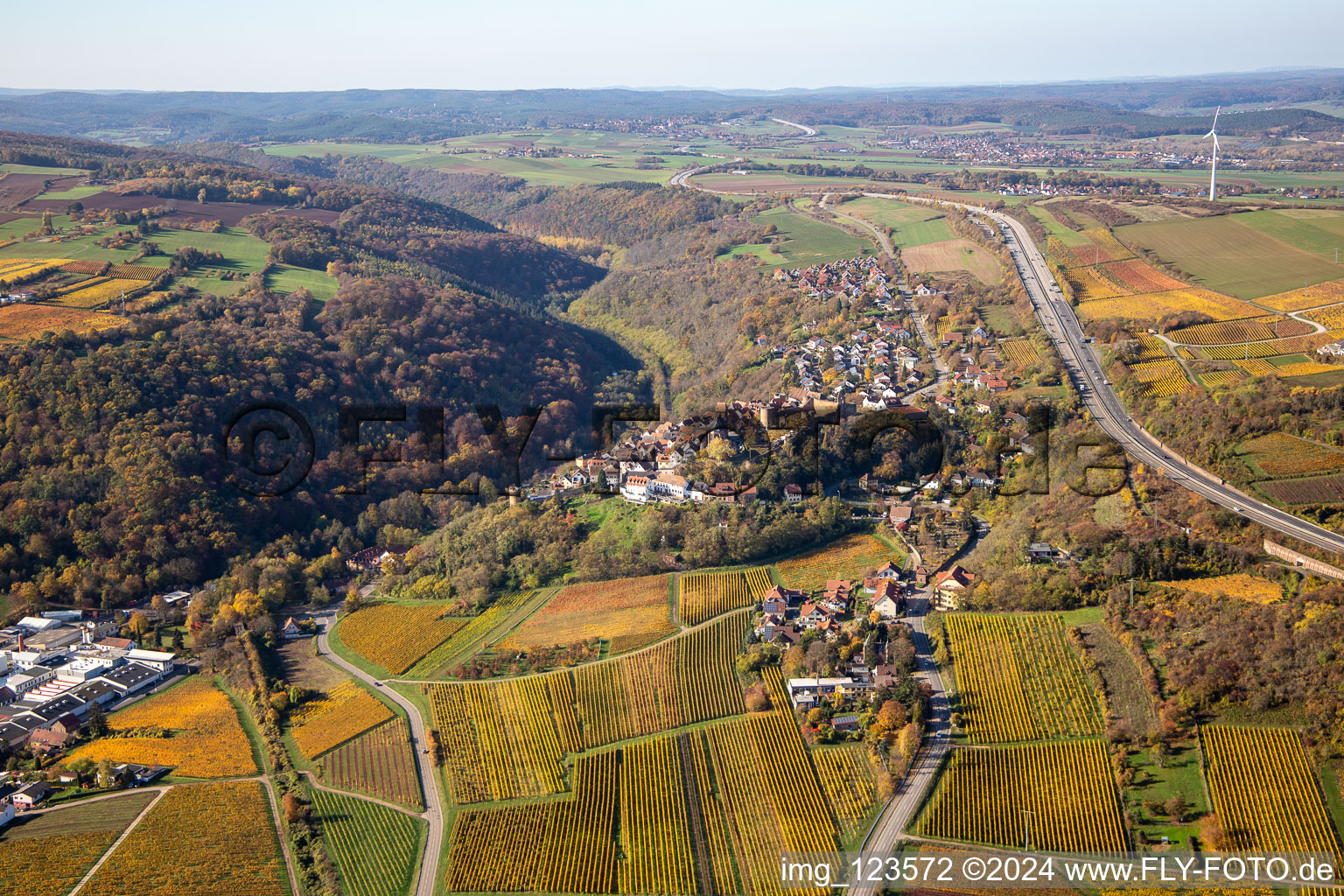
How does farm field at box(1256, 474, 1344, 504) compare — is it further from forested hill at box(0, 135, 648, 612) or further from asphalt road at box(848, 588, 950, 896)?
forested hill at box(0, 135, 648, 612)

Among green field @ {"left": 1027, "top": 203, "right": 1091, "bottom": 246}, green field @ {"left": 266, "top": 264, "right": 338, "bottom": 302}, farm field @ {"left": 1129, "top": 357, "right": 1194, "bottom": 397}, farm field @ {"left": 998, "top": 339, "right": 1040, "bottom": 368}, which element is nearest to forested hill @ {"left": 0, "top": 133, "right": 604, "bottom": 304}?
green field @ {"left": 266, "top": 264, "right": 338, "bottom": 302}

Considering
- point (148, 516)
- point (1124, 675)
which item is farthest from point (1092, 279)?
point (148, 516)

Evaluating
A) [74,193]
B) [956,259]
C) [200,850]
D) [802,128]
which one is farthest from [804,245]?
[802,128]

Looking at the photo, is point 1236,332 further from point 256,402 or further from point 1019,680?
point 256,402

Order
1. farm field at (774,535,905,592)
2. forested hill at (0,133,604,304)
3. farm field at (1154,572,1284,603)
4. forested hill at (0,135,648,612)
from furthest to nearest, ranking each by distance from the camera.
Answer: forested hill at (0,133,604,304)
forested hill at (0,135,648,612)
farm field at (774,535,905,592)
farm field at (1154,572,1284,603)

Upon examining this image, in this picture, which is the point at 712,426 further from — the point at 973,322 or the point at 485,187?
the point at 485,187

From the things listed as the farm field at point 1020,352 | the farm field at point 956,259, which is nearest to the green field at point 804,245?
the farm field at point 956,259
